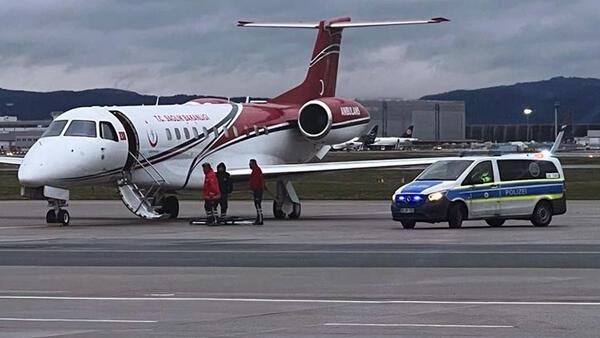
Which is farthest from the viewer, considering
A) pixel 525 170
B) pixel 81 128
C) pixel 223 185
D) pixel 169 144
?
pixel 169 144

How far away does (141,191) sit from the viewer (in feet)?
122

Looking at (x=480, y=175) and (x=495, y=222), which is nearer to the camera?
(x=480, y=175)

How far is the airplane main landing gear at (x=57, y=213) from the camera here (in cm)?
3472

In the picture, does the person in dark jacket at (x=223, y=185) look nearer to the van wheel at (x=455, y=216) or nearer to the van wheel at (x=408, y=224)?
the van wheel at (x=408, y=224)

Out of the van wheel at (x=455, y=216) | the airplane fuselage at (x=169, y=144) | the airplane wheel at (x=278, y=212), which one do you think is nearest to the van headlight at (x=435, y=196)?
the van wheel at (x=455, y=216)

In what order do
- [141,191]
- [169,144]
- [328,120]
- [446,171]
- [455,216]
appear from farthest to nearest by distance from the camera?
[328,120] → [169,144] → [141,191] → [446,171] → [455,216]

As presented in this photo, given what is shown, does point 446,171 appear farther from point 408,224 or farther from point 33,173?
point 33,173

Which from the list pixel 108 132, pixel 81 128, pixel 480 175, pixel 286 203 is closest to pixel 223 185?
pixel 108 132

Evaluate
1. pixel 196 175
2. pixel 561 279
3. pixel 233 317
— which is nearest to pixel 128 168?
pixel 196 175

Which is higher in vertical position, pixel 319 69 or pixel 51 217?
pixel 319 69

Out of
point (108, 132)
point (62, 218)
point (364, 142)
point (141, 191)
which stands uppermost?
point (364, 142)

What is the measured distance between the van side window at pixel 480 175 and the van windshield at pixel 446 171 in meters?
0.26

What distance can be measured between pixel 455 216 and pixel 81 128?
10.8 meters

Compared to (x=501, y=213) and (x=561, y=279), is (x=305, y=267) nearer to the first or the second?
(x=561, y=279)
